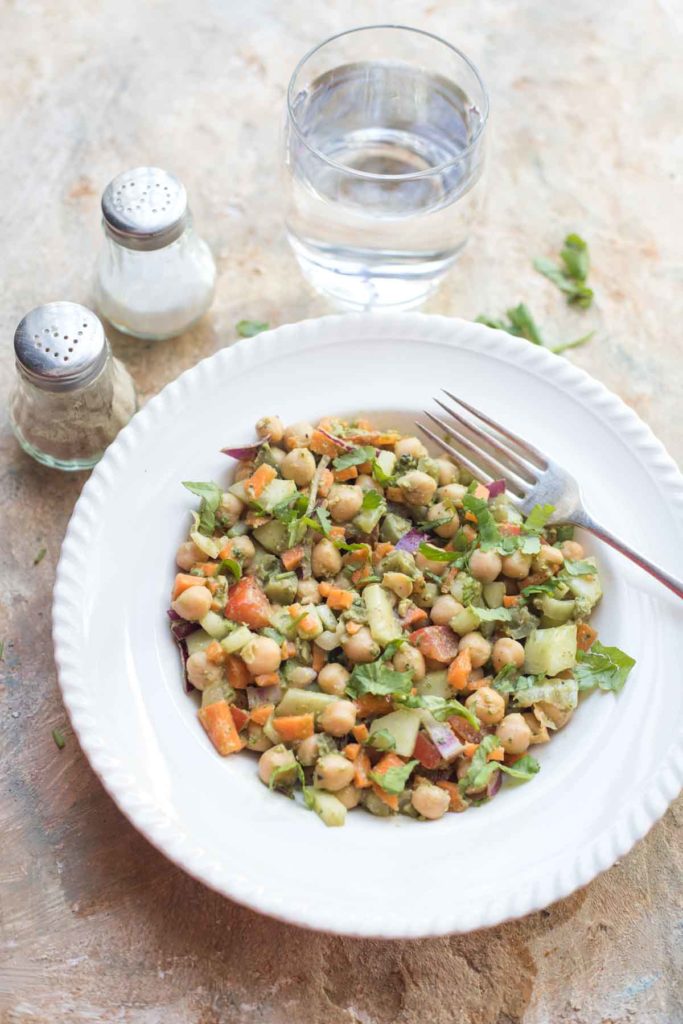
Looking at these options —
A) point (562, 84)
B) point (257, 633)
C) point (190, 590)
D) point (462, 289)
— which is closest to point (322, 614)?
point (257, 633)

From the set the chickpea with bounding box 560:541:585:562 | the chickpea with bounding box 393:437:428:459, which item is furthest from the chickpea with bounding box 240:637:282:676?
the chickpea with bounding box 560:541:585:562

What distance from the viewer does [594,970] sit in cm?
285

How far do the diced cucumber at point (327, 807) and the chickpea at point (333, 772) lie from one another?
0.8 inches

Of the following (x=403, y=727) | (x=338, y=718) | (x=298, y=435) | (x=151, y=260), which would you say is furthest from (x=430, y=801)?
(x=151, y=260)

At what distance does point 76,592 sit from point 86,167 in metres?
1.97

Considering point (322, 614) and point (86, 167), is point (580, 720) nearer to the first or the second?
point (322, 614)

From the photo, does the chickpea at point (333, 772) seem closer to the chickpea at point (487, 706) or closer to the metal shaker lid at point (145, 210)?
the chickpea at point (487, 706)

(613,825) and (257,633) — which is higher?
(613,825)

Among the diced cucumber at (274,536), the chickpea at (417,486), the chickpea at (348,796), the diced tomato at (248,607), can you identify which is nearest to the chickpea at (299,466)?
the diced cucumber at (274,536)

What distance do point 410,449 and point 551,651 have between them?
729 mm

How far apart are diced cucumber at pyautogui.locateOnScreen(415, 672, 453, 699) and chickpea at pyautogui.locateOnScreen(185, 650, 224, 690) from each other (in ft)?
1.73

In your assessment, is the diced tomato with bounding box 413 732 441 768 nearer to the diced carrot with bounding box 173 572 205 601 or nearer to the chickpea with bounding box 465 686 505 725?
the chickpea with bounding box 465 686 505 725

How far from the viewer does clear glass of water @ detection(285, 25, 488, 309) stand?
3393mm

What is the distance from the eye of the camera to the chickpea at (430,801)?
2.64m
